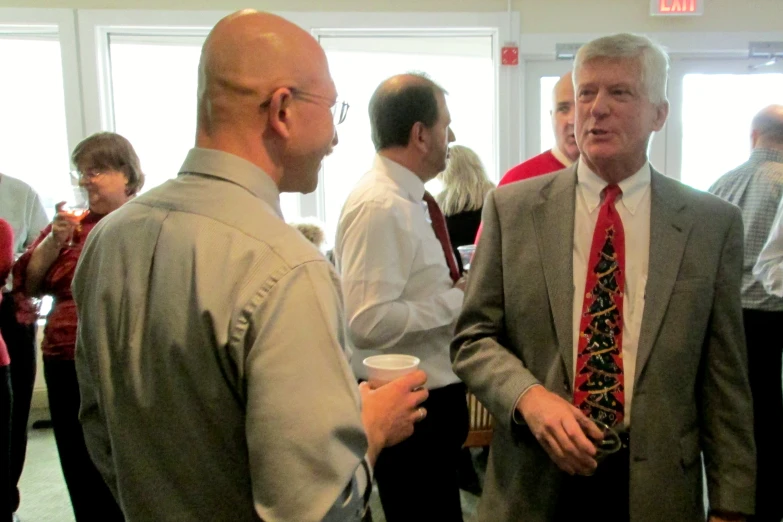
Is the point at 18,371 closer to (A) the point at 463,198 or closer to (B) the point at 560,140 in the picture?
(A) the point at 463,198

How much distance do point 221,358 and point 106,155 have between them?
1545 millimetres

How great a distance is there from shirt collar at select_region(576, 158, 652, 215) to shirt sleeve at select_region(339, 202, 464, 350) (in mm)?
521

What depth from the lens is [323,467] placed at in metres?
0.76

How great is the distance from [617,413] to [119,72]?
160 inches

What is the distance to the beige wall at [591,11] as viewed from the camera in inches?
159

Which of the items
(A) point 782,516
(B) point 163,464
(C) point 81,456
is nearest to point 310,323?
(B) point 163,464

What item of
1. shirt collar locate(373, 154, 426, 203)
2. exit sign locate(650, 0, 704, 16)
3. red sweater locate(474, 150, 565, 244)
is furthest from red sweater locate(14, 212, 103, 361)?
exit sign locate(650, 0, 704, 16)

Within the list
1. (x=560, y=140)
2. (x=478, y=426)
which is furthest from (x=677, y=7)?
(x=478, y=426)

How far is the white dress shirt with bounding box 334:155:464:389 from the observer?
1.67 metres

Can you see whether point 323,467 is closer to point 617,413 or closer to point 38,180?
point 617,413

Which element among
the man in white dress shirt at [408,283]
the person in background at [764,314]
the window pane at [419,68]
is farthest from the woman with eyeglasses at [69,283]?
the person in background at [764,314]

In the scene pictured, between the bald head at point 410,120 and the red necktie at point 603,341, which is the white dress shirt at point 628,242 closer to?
the red necktie at point 603,341

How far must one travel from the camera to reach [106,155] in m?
2.06

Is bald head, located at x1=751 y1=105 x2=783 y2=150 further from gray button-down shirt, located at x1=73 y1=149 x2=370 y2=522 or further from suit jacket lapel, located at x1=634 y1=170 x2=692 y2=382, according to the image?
gray button-down shirt, located at x1=73 y1=149 x2=370 y2=522
